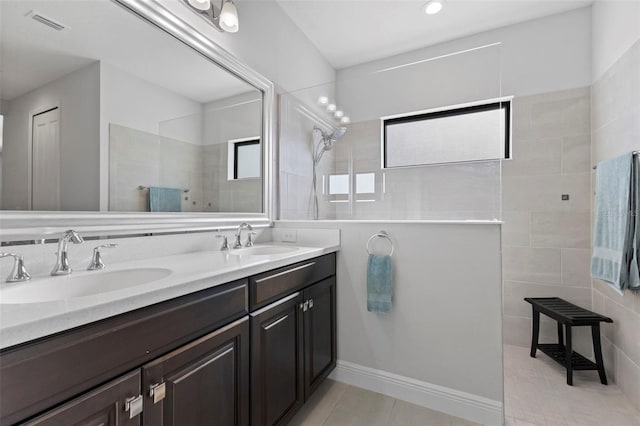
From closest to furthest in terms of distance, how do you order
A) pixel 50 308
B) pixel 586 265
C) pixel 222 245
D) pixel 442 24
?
pixel 50 308 < pixel 222 245 < pixel 586 265 < pixel 442 24

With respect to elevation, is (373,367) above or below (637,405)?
above

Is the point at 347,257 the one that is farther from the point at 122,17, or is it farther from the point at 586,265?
the point at 586,265

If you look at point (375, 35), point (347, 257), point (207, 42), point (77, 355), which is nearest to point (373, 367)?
point (347, 257)

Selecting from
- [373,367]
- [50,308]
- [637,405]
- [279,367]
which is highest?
[50,308]

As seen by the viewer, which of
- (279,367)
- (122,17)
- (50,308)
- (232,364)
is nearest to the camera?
(50,308)

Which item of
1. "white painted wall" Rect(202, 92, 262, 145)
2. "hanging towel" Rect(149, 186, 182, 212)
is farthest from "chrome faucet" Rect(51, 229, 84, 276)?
"white painted wall" Rect(202, 92, 262, 145)

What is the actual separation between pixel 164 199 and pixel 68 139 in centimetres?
44

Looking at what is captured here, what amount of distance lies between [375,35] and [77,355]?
289cm

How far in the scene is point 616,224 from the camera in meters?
1.76

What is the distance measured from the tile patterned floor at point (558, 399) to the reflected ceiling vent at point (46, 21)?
2729mm

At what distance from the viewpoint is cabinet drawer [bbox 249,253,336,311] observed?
3.90ft

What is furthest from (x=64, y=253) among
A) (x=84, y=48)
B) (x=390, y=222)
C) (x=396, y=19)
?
(x=396, y=19)

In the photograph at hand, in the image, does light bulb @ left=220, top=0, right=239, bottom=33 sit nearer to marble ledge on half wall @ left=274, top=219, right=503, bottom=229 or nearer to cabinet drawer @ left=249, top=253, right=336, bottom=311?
marble ledge on half wall @ left=274, top=219, right=503, bottom=229

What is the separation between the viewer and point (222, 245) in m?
1.69
